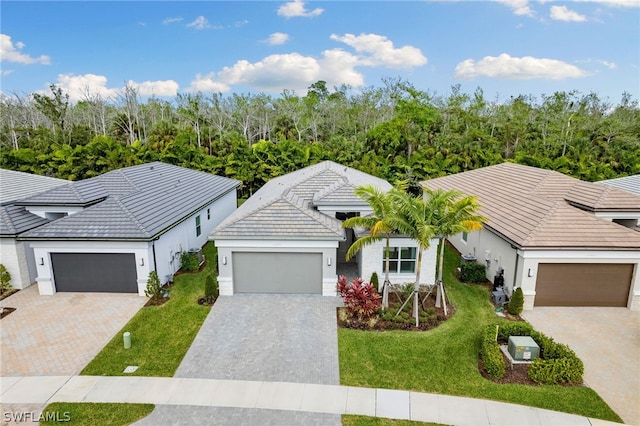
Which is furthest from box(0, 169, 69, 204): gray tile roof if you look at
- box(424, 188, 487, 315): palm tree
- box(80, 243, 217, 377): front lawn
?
box(424, 188, 487, 315): palm tree

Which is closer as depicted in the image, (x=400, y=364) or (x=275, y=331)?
(x=400, y=364)

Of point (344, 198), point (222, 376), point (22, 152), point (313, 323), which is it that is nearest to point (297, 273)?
point (313, 323)

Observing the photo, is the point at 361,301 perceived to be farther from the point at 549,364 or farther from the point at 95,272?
the point at 95,272

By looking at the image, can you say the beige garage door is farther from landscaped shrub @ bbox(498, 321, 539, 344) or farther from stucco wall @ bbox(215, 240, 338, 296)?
stucco wall @ bbox(215, 240, 338, 296)

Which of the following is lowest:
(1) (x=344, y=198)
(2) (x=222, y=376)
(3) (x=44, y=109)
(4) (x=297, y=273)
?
(2) (x=222, y=376)

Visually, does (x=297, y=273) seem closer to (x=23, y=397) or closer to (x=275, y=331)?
(x=275, y=331)

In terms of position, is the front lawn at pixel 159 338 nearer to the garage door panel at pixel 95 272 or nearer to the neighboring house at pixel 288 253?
the neighboring house at pixel 288 253

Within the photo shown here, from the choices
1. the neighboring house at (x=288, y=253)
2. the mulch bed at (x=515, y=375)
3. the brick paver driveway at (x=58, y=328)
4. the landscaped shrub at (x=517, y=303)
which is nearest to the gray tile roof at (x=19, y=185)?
the brick paver driveway at (x=58, y=328)

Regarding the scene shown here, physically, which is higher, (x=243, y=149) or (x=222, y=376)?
(x=243, y=149)
